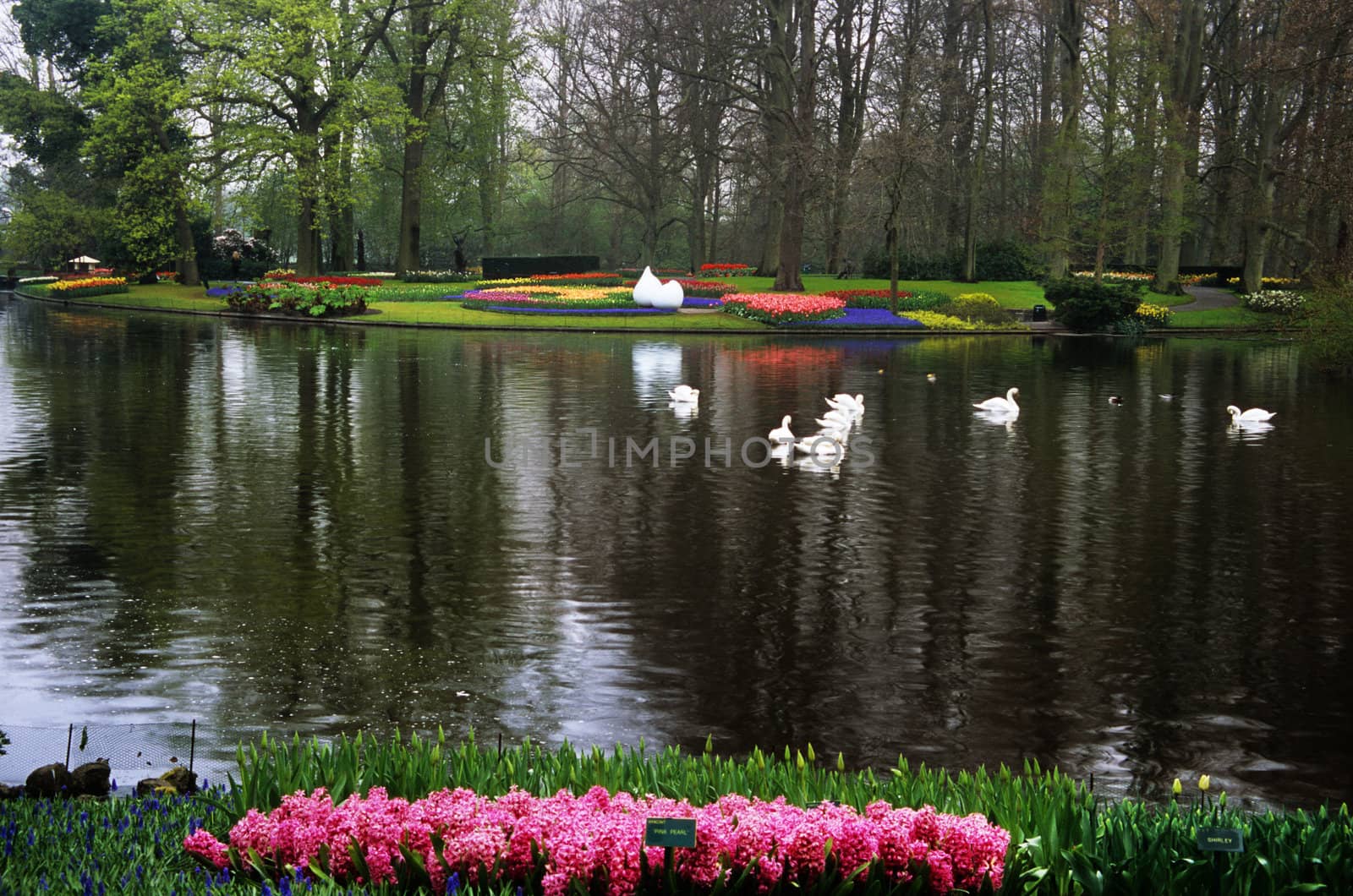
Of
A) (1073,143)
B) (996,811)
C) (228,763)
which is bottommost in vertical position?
(228,763)

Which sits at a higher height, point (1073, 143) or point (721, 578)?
point (1073, 143)

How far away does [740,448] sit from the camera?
17344 millimetres

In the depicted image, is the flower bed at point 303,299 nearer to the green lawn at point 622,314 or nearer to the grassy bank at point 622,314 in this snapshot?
the grassy bank at point 622,314

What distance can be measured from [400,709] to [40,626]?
323cm

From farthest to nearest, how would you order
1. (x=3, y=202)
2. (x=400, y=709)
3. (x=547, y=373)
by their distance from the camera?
(x=3, y=202)
(x=547, y=373)
(x=400, y=709)

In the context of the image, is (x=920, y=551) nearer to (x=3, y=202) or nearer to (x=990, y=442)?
(x=990, y=442)

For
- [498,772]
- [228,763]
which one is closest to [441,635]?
[228,763]

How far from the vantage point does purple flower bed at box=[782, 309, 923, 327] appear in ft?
130

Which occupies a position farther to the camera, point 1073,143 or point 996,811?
point 1073,143

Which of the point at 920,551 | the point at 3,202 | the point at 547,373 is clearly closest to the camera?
the point at 920,551

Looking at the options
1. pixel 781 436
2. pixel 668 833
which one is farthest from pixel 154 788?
pixel 781 436

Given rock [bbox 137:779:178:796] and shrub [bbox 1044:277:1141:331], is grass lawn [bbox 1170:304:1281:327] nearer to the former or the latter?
shrub [bbox 1044:277:1141:331]

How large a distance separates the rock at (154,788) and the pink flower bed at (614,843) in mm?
1007

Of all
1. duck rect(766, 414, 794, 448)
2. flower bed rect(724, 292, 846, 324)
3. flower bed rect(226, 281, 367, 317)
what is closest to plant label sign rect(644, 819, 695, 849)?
duck rect(766, 414, 794, 448)
